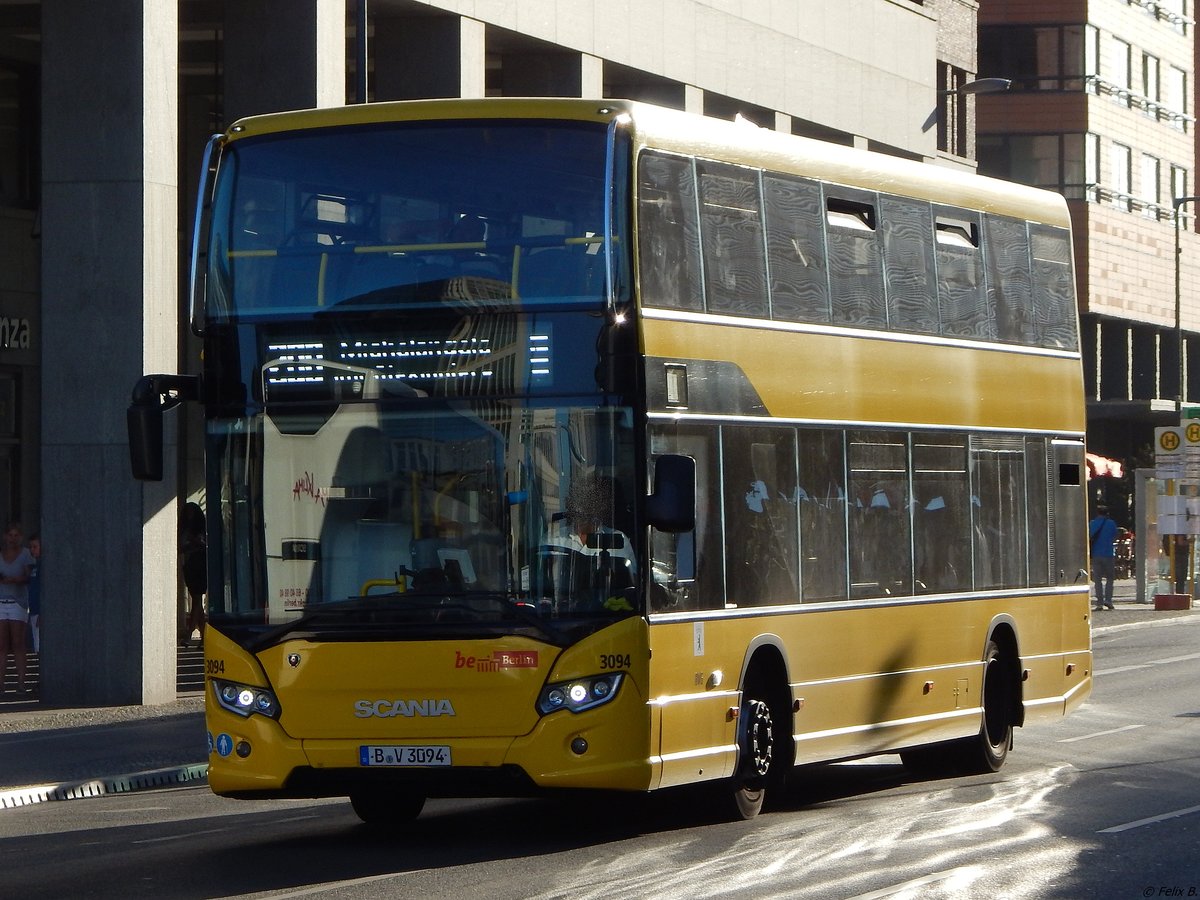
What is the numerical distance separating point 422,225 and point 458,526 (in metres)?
1.61

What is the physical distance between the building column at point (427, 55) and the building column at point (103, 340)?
479 centimetres

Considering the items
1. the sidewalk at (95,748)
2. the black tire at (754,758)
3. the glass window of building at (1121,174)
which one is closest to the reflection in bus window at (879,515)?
the black tire at (754,758)

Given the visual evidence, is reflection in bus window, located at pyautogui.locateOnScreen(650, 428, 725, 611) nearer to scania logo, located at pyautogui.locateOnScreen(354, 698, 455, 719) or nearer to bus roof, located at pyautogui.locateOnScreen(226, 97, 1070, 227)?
scania logo, located at pyautogui.locateOnScreen(354, 698, 455, 719)

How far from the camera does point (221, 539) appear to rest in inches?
500

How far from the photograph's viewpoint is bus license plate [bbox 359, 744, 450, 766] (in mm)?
12297

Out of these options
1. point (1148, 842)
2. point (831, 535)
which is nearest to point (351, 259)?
point (831, 535)

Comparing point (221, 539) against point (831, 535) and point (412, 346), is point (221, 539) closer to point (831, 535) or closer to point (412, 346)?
point (412, 346)

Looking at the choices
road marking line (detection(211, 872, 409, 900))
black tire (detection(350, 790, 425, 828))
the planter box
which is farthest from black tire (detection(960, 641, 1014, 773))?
the planter box

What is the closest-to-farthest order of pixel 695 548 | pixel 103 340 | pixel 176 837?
pixel 695 548 → pixel 176 837 → pixel 103 340

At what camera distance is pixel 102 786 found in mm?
17906

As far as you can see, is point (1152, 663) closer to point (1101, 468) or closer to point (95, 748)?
point (95, 748)

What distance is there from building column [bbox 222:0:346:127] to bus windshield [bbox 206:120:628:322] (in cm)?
1362

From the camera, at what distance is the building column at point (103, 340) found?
24250 millimetres

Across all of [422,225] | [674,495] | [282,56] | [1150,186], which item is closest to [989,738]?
[674,495]
